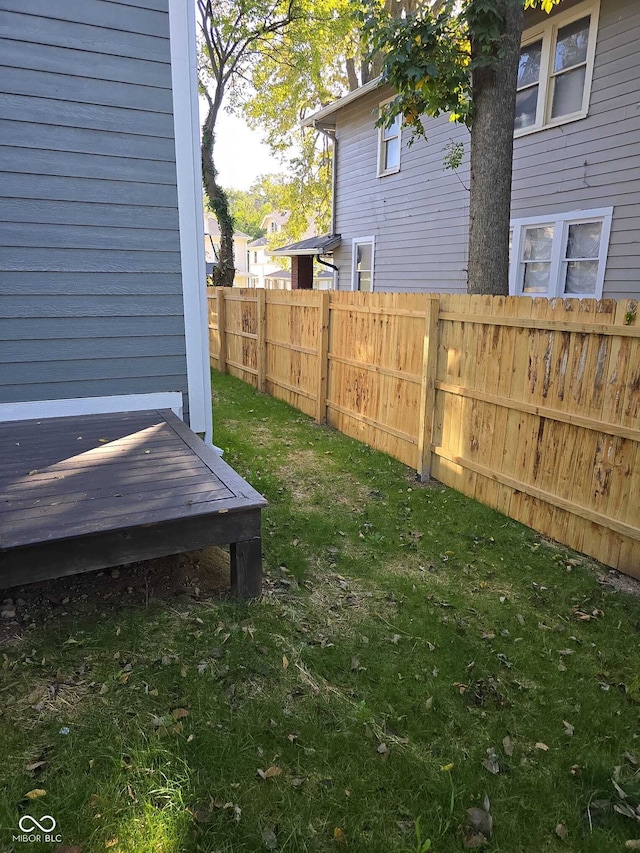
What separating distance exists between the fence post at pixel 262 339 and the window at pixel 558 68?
Result: 4.54m

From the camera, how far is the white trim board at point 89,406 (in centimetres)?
423

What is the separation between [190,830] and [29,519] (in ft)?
5.10

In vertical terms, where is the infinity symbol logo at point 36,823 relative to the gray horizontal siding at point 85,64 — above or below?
below

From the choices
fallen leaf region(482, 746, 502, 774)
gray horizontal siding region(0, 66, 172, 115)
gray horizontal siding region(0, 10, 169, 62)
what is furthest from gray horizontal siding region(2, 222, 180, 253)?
fallen leaf region(482, 746, 502, 774)

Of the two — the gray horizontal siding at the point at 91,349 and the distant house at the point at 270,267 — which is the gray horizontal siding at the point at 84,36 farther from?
the distant house at the point at 270,267

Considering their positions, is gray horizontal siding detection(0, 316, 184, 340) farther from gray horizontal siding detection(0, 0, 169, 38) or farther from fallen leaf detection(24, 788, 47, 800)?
fallen leaf detection(24, 788, 47, 800)

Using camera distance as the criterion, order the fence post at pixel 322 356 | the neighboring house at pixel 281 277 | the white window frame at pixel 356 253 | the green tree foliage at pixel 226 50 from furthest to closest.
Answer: the neighboring house at pixel 281 277, the green tree foliage at pixel 226 50, the white window frame at pixel 356 253, the fence post at pixel 322 356

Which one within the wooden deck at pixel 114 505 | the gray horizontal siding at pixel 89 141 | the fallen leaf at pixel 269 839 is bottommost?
the fallen leaf at pixel 269 839

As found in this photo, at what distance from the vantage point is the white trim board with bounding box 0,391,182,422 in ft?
13.9

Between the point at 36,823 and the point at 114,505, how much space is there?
1372 mm

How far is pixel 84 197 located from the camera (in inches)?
162

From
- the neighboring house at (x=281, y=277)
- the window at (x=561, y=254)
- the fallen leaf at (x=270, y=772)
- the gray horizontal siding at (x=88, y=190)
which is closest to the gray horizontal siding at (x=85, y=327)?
the gray horizontal siding at (x=88, y=190)

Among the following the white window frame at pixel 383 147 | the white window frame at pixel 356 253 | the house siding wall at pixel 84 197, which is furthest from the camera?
the white window frame at pixel 356 253

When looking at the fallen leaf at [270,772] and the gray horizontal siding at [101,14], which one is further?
the gray horizontal siding at [101,14]
